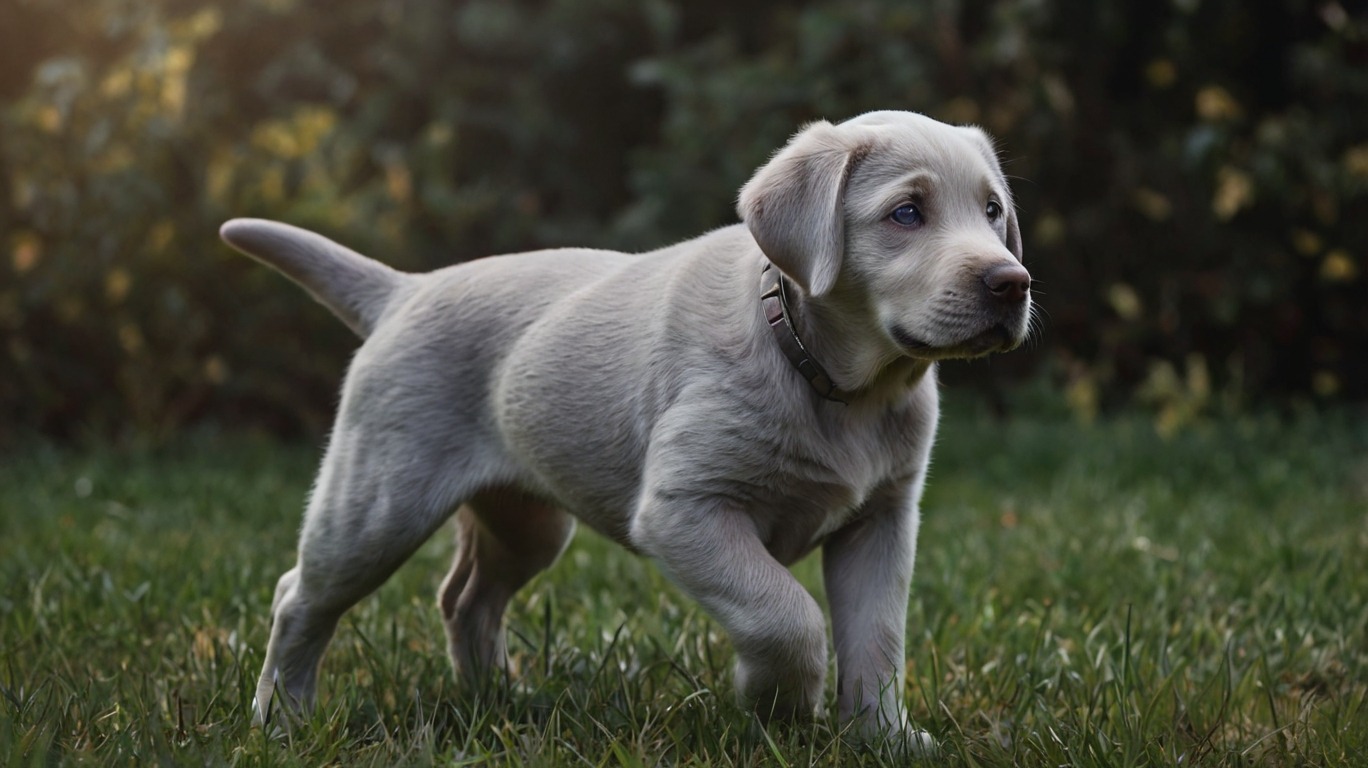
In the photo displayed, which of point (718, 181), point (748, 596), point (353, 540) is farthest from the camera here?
point (718, 181)

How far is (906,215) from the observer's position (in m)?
2.82

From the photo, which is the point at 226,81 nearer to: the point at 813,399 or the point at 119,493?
the point at 119,493

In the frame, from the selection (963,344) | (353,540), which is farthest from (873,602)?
(353,540)

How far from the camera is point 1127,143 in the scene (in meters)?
7.67

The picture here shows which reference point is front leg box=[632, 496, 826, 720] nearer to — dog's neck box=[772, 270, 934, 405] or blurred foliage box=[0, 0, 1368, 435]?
dog's neck box=[772, 270, 934, 405]

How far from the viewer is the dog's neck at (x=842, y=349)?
2863 millimetres

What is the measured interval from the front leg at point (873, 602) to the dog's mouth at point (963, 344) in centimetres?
40

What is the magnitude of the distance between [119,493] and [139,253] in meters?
1.88

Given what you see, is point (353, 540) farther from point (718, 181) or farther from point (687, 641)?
point (718, 181)

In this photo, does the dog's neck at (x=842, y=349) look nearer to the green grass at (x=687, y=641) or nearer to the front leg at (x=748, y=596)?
the front leg at (x=748, y=596)

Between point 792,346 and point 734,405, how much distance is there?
17cm

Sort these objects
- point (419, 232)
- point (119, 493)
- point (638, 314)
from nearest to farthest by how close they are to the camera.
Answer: point (638, 314), point (119, 493), point (419, 232)

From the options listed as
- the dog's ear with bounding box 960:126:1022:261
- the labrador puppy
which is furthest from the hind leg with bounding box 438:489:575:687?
the dog's ear with bounding box 960:126:1022:261

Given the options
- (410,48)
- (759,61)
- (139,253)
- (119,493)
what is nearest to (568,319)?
(119,493)
